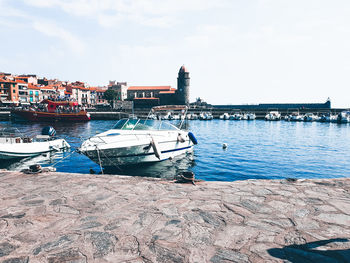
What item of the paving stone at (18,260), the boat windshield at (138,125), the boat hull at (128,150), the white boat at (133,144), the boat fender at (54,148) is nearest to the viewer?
the paving stone at (18,260)

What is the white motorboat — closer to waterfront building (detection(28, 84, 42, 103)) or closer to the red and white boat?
the red and white boat

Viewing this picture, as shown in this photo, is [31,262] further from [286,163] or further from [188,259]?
[286,163]

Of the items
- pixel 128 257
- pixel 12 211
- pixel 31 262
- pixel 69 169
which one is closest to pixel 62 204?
pixel 12 211

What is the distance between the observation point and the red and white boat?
161 feet

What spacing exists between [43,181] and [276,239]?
6.07 meters

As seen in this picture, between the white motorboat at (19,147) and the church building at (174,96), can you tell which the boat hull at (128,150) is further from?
the church building at (174,96)

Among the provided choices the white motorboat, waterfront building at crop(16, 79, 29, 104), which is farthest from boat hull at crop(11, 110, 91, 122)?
the white motorboat

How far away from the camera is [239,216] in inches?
163

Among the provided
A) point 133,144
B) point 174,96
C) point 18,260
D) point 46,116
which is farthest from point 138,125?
point 174,96

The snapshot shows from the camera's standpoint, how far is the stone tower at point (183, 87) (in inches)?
4008

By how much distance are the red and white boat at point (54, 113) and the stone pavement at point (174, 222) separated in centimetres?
4807

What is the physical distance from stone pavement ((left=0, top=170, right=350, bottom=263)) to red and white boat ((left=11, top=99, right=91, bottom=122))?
48.1 m

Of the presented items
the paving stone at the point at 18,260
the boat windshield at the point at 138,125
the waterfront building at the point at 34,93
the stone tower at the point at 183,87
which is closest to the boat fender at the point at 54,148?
the boat windshield at the point at 138,125

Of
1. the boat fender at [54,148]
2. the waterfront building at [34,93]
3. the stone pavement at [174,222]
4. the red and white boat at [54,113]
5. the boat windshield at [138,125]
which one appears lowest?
the boat fender at [54,148]
